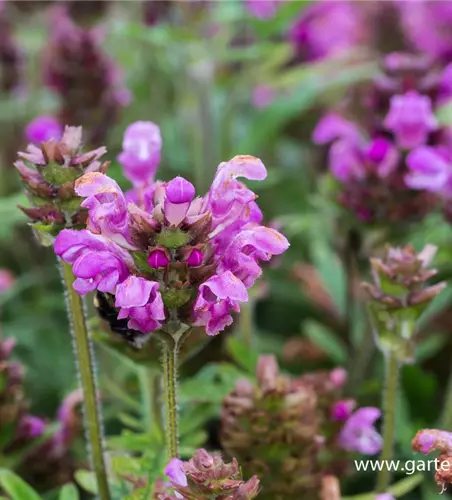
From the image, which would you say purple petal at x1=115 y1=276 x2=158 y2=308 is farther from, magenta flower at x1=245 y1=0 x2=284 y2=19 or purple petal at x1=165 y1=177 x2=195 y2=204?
magenta flower at x1=245 y1=0 x2=284 y2=19

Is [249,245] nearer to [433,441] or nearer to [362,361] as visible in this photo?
[433,441]

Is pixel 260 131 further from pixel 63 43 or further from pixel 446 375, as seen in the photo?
pixel 446 375

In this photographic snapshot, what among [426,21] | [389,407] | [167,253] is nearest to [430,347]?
[389,407]

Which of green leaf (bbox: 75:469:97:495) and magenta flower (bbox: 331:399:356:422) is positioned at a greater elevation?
magenta flower (bbox: 331:399:356:422)

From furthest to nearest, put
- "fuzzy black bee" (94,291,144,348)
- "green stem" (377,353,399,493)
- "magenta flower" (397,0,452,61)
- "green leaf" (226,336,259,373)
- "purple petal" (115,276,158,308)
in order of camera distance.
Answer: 1. "magenta flower" (397,0,452,61)
2. "green leaf" (226,336,259,373)
3. "green stem" (377,353,399,493)
4. "fuzzy black bee" (94,291,144,348)
5. "purple petal" (115,276,158,308)

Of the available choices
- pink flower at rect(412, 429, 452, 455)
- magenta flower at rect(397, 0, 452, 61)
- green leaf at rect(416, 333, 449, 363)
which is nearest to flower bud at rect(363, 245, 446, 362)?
pink flower at rect(412, 429, 452, 455)

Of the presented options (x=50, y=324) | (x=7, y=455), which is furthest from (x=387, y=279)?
(x=50, y=324)
